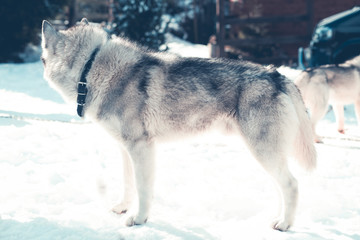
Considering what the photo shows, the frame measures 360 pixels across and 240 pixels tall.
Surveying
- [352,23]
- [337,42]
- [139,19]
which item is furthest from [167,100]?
[139,19]

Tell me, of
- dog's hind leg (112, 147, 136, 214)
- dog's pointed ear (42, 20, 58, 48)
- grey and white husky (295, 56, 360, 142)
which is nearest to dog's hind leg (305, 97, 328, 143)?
grey and white husky (295, 56, 360, 142)

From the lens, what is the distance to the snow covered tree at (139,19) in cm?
1001

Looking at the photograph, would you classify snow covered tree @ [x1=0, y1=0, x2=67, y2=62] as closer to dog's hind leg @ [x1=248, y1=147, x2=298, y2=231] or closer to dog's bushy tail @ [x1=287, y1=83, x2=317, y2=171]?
dog's bushy tail @ [x1=287, y1=83, x2=317, y2=171]

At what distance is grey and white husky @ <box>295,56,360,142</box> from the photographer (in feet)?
18.5

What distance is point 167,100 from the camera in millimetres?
2900

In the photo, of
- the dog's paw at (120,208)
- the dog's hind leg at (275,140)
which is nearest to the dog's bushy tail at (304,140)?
the dog's hind leg at (275,140)

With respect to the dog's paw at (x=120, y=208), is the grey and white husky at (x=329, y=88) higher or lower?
higher

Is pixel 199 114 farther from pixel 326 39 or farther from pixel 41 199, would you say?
→ pixel 326 39

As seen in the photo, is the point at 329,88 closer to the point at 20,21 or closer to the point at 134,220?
the point at 134,220

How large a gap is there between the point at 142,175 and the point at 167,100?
0.62 metres

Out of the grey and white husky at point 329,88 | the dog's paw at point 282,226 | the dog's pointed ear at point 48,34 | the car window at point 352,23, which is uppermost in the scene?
the car window at point 352,23

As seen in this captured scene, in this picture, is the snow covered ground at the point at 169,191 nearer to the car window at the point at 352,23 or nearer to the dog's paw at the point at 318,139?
the dog's paw at the point at 318,139

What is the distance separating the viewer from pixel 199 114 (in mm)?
2895

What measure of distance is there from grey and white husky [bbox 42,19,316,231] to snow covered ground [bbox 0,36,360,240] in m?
0.25
